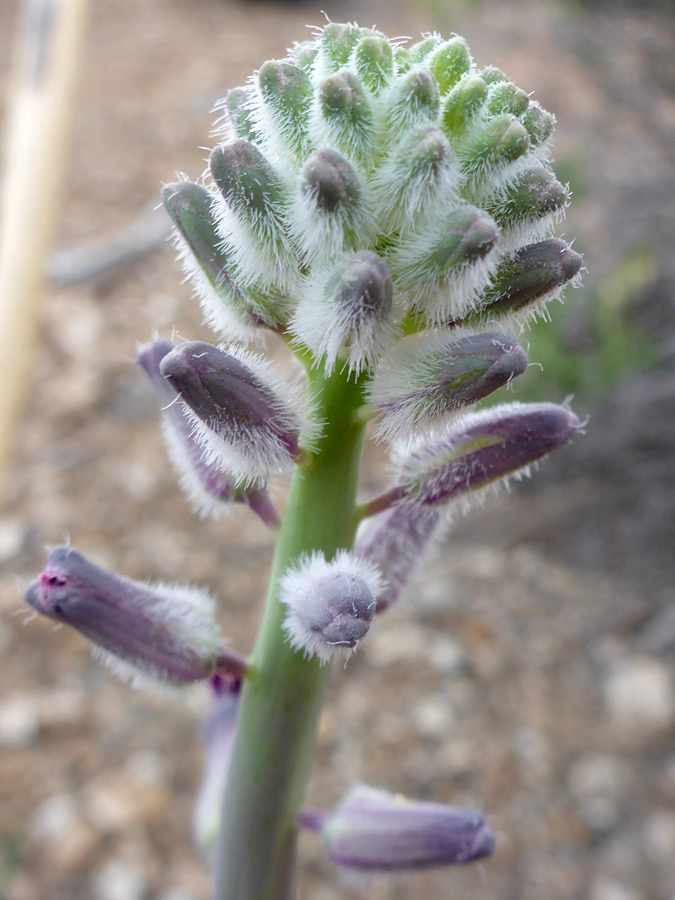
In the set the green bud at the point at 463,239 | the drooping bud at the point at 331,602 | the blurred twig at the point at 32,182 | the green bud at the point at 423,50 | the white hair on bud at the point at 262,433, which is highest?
the blurred twig at the point at 32,182

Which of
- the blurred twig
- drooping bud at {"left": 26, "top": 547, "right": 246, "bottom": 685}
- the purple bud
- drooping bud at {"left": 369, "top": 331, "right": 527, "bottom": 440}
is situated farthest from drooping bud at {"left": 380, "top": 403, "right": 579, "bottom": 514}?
the blurred twig

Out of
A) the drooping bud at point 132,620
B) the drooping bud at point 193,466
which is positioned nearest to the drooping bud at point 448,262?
the drooping bud at point 193,466

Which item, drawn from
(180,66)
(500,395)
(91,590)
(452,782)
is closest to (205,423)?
(91,590)

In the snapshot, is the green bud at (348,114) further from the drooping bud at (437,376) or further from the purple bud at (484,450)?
the purple bud at (484,450)

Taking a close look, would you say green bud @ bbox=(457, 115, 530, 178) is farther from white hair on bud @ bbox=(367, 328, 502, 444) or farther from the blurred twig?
the blurred twig

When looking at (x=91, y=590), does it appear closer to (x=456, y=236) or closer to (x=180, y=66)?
(x=456, y=236)
